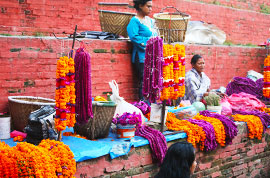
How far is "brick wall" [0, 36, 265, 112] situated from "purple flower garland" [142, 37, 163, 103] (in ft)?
5.06

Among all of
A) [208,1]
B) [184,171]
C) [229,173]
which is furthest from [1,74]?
[208,1]

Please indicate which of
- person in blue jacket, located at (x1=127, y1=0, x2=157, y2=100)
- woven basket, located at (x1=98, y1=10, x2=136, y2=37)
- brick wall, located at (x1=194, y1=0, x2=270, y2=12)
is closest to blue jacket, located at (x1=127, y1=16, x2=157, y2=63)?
person in blue jacket, located at (x1=127, y1=0, x2=157, y2=100)

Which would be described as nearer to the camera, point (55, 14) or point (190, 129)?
point (190, 129)

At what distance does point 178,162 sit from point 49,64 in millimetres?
3008

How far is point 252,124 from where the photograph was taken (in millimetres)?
6367

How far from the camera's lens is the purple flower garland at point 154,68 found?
15.5 ft

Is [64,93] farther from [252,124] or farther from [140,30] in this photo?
[252,124]

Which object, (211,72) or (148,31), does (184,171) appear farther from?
(211,72)

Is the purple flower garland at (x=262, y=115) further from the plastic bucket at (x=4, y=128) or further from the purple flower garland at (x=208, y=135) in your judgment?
the plastic bucket at (x=4, y=128)

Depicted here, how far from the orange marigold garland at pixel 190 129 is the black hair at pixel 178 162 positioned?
1.94m

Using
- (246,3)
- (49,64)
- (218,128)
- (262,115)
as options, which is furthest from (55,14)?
(246,3)

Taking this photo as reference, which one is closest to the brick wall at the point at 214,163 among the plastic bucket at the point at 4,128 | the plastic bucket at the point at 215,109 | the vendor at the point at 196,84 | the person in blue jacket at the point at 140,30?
the plastic bucket at the point at 215,109

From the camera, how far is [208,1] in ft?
34.6

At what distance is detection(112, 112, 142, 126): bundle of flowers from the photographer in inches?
186
